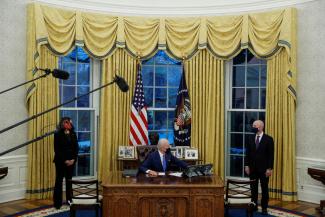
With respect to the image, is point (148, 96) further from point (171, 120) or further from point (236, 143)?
point (236, 143)

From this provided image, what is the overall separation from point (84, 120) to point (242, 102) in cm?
327

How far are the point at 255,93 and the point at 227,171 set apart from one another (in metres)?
1.73

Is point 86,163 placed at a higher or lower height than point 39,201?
higher

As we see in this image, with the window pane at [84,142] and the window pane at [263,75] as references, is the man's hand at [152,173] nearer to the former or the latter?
the window pane at [84,142]

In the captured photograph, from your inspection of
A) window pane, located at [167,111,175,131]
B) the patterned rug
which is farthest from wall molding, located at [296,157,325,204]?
window pane, located at [167,111,175,131]

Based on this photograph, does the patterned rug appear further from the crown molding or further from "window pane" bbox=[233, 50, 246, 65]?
the crown molding

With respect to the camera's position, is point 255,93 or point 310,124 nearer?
point 310,124

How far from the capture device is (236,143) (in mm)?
7824

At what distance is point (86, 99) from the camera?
7.71 m

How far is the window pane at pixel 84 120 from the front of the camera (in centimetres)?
765

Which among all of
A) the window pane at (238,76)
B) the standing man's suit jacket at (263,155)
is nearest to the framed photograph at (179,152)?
the standing man's suit jacket at (263,155)

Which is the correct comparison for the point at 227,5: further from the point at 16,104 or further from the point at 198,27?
the point at 16,104

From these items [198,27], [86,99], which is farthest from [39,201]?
[198,27]

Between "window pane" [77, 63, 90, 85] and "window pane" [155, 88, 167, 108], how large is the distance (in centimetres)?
150
